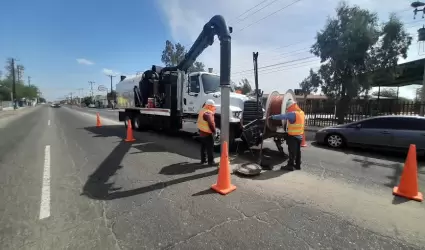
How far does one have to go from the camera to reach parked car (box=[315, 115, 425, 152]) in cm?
703

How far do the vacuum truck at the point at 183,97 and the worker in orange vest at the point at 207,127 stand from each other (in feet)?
1.10

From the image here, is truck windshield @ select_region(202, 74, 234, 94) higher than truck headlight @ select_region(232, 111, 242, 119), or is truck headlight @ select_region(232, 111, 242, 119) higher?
truck windshield @ select_region(202, 74, 234, 94)

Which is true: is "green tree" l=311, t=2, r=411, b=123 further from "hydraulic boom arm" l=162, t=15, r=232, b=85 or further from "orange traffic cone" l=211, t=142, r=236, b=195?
"orange traffic cone" l=211, t=142, r=236, b=195

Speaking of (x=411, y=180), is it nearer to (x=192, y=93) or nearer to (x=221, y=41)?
(x=221, y=41)

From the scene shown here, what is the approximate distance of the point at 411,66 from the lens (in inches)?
789

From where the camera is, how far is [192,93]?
9422 mm

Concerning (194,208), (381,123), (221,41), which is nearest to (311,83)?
(381,123)

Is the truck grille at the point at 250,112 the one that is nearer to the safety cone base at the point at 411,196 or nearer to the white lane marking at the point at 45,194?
the safety cone base at the point at 411,196

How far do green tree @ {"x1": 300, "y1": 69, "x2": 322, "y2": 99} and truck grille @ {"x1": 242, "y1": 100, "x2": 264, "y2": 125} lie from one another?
49.8 ft

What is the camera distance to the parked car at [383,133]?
703 centimetres

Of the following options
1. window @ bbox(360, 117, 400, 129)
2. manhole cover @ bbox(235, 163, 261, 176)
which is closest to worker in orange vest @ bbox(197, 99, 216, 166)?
manhole cover @ bbox(235, 163, 261, 176)

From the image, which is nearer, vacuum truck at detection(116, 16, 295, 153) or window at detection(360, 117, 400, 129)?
vacuum truck at detection(116, 16, 295, 153)

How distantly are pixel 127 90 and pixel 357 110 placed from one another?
14675 millimetres

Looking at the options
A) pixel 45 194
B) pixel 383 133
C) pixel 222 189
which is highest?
pixel 383 133
